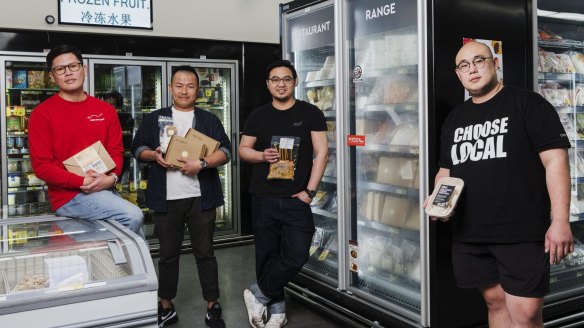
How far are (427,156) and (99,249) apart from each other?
6.12ft

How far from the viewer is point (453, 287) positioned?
10.9 ft

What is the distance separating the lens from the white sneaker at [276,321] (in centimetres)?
399

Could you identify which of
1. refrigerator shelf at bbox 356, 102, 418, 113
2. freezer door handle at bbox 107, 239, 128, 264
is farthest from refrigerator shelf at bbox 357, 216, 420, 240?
freezer door handle at bbox 107, 239, 128, 264

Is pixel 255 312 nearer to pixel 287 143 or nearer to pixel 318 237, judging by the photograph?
pixel 318 237

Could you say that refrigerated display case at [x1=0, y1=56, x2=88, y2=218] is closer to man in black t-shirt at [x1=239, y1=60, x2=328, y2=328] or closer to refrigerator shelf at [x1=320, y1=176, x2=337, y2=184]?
man in black t-shirt at [x1=239, y1=60, x2=328, y2=328]

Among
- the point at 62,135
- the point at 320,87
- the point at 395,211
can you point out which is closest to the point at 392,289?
the point at 395,211

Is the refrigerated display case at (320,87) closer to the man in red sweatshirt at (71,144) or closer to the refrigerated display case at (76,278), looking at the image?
the man in red sweatshirt at (71,144)

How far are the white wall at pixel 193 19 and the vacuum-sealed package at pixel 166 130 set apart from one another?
2623mm

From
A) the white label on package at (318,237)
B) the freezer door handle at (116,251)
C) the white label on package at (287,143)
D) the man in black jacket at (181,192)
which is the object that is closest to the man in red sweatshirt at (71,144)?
the freezer door handle at (116,251)

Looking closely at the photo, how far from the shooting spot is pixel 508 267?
8.61 ft

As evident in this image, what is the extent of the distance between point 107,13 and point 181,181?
3.05m

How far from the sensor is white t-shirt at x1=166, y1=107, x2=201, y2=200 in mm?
3963

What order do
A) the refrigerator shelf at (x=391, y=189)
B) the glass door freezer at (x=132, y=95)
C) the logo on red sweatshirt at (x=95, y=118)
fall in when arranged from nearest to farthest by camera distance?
the logo on red sweatshirt at (x=95, y=118)
the refrigerator shelf at (x=391, y=189)
the glass door freezer at (x=132, y=95)

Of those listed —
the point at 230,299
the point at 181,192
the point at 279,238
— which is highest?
the point at 181,192
